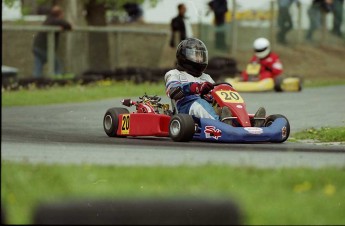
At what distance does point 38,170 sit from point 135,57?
1992 cm

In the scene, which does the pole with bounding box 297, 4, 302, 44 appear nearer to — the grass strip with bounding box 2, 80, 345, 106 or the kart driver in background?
the grass strip with bounding box 2, 80, 345, 106

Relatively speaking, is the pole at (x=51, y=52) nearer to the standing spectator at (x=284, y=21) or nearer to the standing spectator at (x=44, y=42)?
the standing spectator at (x=44, y=42)

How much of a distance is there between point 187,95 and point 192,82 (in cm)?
16

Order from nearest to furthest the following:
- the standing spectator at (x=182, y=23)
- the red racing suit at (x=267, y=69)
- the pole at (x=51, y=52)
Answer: the standing spectator at (x=182, y=23) → the red racing suit at (x=267, y=69) → the pole at (x=51, y=52)

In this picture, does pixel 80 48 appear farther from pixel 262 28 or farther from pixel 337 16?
pixel 337 16

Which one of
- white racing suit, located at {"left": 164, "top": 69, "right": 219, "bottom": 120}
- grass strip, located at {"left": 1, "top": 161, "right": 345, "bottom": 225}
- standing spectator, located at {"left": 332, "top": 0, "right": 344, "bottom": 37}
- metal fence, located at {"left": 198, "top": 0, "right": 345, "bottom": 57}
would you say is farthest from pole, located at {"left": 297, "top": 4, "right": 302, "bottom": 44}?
grass strip, located at {"left": 1, "top": 161, "right": 345, "bottom": 225}

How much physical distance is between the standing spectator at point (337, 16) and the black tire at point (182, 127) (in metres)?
24.0

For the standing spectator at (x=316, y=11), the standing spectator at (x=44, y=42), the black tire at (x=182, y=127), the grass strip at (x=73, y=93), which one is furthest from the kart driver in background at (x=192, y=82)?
the standing spectator at (x=316, y=11)

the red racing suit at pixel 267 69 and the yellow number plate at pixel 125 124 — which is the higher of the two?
the yellow number plate at pixel 125 124

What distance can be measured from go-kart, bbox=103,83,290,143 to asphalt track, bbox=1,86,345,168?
89mm

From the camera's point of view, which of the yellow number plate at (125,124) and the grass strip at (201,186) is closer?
the grass strip at (201,186)

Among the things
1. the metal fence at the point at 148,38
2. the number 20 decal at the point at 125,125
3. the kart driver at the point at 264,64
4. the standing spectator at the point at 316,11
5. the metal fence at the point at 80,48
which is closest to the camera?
the number 20 decal at the point at 125,125

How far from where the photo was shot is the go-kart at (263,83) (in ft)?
64.0

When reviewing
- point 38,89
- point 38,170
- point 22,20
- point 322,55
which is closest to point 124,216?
point 38,170
